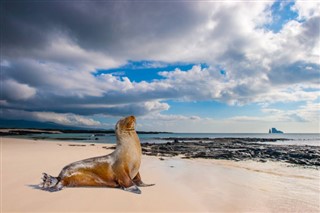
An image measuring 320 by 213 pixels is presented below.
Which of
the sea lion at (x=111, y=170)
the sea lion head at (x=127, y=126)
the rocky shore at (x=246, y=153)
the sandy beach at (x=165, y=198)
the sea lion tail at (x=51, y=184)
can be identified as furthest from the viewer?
the rocky shore at (x=246, y=153)

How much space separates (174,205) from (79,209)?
187 centimetres

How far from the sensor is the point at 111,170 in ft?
22.2

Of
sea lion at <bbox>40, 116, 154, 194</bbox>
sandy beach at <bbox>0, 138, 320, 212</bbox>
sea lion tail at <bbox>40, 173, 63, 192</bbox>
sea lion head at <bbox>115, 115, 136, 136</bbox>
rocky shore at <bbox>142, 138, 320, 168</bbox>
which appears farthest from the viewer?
rocky shore at <bbox>142, 138, 320, 168</bbox>

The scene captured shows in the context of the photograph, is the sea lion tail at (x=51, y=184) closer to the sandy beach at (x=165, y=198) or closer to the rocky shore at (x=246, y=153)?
the sandy beach at (x=165, y=198)

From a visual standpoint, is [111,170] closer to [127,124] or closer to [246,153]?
[127,124]

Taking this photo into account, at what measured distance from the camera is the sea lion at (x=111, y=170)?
643 cm

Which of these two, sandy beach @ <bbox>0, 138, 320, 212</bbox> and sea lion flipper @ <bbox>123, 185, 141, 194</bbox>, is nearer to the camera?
sandy beach @ <bbox>0, 138, 320, 212</bbox>

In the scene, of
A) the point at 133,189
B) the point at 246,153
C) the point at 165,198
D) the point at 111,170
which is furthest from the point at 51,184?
the point at 246,153

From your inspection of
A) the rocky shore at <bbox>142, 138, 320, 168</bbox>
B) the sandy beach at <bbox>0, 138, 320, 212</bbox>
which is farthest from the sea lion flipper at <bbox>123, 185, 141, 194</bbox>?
the rocky shore at <bbox>142, 138, 320, 168</bbox>

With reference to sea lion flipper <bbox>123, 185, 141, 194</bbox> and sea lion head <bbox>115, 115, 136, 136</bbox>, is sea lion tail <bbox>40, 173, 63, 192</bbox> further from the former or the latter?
sea lion head <bbox>115, 115, 136, 136</bbox>

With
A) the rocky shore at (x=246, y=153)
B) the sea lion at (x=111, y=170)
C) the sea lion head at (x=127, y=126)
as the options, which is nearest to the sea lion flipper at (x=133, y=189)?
the sea lion at (x=111, y=170)

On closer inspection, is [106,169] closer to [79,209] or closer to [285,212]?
[79,209]

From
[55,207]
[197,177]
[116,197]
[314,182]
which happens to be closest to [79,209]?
[55,207]

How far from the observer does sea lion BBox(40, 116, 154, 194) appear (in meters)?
6.43
